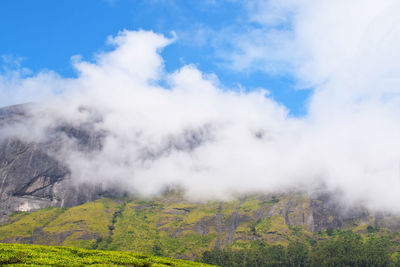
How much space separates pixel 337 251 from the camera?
637 ft

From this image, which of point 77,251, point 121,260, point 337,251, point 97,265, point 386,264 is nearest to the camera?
→ point 97,265

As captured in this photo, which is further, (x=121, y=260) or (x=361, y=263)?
(x=361, y=263)

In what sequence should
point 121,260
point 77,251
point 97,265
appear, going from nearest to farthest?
point 97,265
point 121,260
point 77,251

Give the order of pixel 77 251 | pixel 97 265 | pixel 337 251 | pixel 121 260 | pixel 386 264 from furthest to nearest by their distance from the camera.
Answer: pixel 337 251 < pixel 386 264 < pixel 77 251 < pixel 121 260 < pixel 97 265

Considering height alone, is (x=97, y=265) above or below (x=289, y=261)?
above

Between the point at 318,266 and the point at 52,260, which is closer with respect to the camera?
the point at 52,260

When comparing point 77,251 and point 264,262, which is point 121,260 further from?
point 264,262

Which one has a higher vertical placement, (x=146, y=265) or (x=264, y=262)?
(x=146, y=265)

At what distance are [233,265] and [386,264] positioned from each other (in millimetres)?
93474

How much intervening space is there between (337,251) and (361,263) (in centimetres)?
1873

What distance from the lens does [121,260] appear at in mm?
52250

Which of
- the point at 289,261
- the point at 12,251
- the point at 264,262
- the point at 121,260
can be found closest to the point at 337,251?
the point at 289,261

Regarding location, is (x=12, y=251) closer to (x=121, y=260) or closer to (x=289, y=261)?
(x=121, y=260)

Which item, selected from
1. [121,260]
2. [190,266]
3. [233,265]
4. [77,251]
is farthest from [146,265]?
[233,265]
